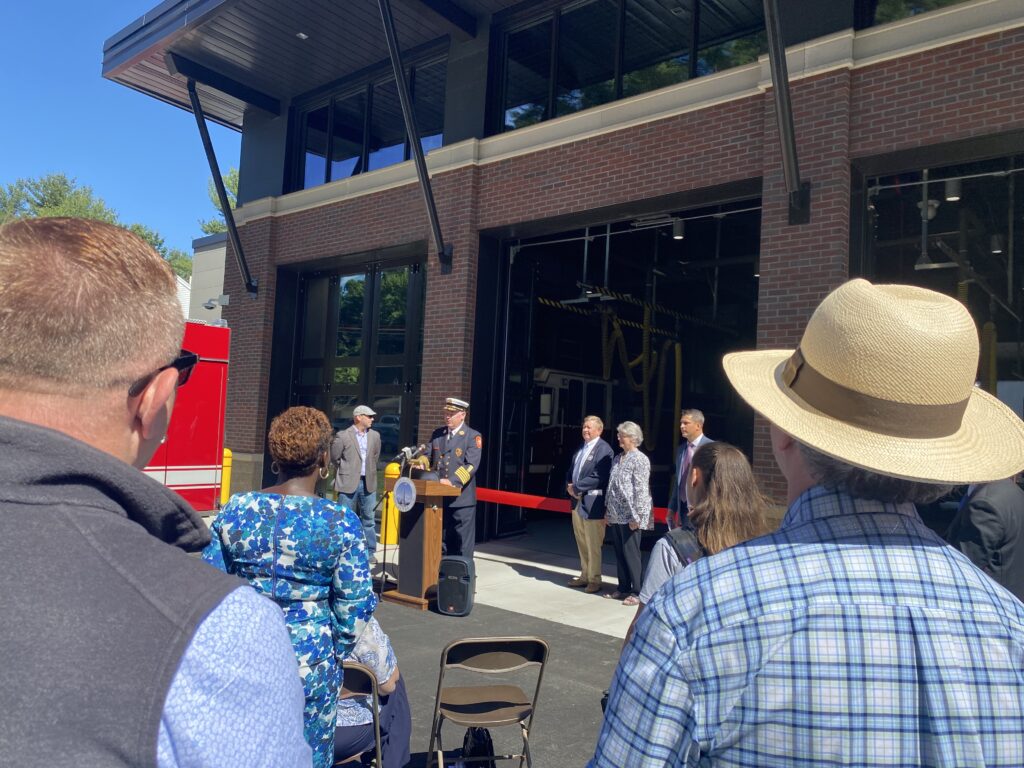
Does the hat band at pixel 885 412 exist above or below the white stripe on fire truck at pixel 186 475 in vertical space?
above

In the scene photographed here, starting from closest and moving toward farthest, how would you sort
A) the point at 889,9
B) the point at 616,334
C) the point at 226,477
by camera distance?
the point at 889,9 → the point at 226,477 → the point at 616,334

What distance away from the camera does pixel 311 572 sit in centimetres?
271

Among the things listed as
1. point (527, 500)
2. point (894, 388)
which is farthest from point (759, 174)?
point (894, 388)

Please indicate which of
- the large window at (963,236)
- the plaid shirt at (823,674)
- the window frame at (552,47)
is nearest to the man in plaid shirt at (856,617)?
the plaid shirt at (823,674)

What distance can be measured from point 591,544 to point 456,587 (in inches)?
77.0

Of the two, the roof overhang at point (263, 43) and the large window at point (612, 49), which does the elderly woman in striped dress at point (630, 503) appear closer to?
the large window at point (612, 49)

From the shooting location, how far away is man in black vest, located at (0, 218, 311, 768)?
756 mm

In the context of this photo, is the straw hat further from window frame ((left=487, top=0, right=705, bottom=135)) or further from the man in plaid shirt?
window frame ((left=487, top=0, right=705, bottom=135))

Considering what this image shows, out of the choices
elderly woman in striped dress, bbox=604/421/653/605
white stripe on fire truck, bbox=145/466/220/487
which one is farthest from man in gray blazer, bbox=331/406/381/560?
elderly woman in striped dress, bbox=604/421/653/605

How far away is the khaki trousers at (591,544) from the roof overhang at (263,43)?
288 inches

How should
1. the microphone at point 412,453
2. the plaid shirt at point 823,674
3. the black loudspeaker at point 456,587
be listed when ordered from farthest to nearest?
the microphone at point 412,453, the black loudspeaker at point 456,587, the plaid shirt at point 823,674

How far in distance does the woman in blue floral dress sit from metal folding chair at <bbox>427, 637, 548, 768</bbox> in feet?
2.48

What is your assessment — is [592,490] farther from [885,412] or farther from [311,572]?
[885,412]

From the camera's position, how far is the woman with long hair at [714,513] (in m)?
3.02
